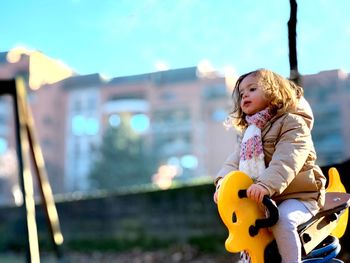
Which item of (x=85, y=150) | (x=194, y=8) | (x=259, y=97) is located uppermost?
(x=194, y=8)

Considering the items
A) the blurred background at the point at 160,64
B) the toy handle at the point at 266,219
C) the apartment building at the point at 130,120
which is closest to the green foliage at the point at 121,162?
the apartment building at the point at 130,120

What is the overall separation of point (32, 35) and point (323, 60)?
1.05 meters

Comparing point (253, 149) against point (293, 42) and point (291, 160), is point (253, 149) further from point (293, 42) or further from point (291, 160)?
point (293, 42)

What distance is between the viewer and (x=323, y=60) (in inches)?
61.1

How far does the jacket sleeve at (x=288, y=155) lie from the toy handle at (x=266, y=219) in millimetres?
19

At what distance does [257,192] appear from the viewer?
98 centimetres

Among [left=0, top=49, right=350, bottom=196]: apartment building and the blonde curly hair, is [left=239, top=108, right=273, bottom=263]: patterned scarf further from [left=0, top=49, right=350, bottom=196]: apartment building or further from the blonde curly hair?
[left=0, top=49, right=350, bottom=196]: apartment building

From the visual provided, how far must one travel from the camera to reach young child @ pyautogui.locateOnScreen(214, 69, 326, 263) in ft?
3.30

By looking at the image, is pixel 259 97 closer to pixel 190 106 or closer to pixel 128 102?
pixel 190 106

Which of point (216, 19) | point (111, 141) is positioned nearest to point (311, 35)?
point (216, 19)

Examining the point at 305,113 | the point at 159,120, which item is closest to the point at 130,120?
the point at 159,120

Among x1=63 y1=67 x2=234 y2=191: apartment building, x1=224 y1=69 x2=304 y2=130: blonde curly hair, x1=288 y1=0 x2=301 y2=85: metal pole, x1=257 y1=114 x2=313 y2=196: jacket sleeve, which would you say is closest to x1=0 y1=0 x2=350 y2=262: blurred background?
x1=288 y1=0 x2=301 y2=85: metal pole

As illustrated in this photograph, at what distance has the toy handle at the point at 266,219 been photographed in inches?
38.8

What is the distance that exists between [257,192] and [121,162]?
64.7 feet
